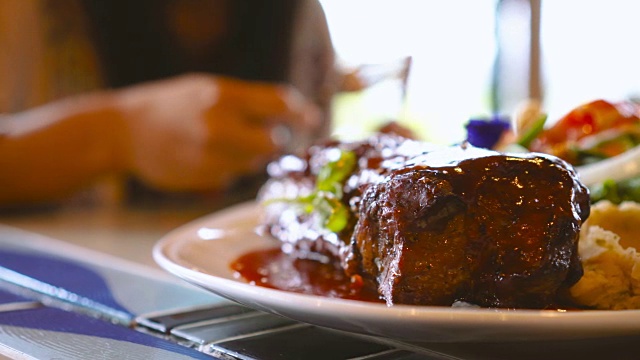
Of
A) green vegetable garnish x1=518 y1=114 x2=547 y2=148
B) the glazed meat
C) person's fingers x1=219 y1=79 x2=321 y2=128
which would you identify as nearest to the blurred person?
person's fingers x1=219 y1=79 x2=321 y2=128

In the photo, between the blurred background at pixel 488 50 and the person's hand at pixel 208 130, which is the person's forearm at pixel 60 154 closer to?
the person's hand at pixel 208 130

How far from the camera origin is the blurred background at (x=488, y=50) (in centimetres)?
558

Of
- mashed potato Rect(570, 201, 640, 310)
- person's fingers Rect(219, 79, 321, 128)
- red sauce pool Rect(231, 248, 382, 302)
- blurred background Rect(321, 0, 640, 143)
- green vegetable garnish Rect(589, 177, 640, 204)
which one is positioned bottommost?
mashed potato Rect(570, 201, 640, 310)

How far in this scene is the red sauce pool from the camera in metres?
0.87

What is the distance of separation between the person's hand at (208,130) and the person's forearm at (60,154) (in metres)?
0.10

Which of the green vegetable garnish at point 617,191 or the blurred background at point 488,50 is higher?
the blurred background at point 488,50

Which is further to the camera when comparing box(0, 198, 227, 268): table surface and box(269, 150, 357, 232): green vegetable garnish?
box(0, 198, 227, 268): table surface

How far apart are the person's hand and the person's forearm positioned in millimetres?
103

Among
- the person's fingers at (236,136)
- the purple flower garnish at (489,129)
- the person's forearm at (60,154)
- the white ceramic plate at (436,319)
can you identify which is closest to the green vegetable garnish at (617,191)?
the purple flower garnish at (489,129)

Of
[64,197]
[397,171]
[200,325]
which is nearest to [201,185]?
[64,197]

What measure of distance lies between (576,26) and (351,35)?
1.93 meters

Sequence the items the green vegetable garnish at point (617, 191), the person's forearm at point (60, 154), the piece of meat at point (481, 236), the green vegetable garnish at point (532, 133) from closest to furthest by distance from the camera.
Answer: the piece of meat at point (481, 236)
the green vegetable garnish at point (617, 191)
the green vegetable garnish at point (532, 133)
the person's forearm at point (60, 154)

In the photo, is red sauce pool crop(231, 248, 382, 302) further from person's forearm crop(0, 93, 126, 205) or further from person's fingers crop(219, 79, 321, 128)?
person's forearm crop(0, 93, 126, 205)

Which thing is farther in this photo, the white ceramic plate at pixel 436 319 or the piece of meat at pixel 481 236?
the piece of meat at pixel 481 236
